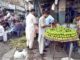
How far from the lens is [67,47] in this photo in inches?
494

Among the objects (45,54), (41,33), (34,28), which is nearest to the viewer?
(41,33)

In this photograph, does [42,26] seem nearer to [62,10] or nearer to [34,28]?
[34,28]

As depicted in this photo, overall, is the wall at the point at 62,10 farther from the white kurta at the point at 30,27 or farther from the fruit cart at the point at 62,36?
the fruit cart at the point at 62,36

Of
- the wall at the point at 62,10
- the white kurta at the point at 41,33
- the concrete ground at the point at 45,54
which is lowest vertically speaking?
the concrete ground at the point at 45,54

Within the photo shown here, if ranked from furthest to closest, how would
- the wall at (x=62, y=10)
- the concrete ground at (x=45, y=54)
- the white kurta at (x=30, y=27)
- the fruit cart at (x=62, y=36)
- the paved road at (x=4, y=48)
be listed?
the paved road at (x=4, y=48) < the wall at (x=62, y=10) < the white kurta at (x=30, y=27) < the concrete ground at (x=45, y=54) < the fruit cart at (x=62, y=36)

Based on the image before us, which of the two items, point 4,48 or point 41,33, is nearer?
point 41,33

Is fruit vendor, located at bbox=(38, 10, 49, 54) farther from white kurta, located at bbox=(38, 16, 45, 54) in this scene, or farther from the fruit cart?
the fruit cart

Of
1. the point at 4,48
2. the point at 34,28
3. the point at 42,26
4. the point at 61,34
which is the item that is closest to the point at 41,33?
the point at 42,26

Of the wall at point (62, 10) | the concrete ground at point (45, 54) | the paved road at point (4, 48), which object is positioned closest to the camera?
the concrete ground at point (45, 54)

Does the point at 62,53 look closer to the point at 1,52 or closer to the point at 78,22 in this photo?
the point at 78,22

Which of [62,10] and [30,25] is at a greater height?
[62,10]

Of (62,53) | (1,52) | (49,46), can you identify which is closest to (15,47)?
(1,52)

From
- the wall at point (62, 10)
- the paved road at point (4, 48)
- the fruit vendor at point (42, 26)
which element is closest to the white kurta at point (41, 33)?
the fruit vendor at point (42, 26)

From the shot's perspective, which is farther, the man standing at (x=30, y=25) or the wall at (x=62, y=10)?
the wall at (x=62, y=10)
